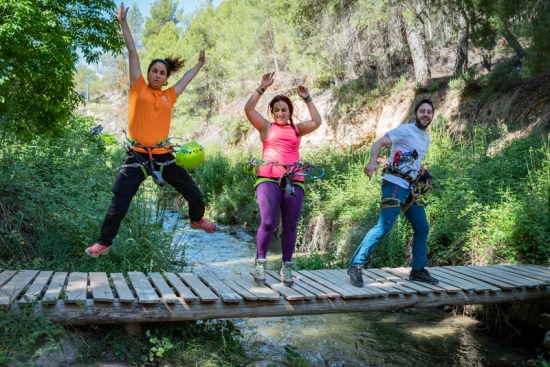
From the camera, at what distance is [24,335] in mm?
3514

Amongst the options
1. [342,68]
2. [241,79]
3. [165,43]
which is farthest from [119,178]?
[165,43]

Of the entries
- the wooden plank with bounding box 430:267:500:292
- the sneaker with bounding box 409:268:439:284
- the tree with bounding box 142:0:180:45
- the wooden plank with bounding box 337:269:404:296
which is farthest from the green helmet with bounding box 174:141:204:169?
Result: the tree with bounding box 142:0:180:45

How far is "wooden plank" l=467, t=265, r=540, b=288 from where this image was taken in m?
5.27

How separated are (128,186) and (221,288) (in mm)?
1280

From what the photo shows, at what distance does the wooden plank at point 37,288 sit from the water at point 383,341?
2023mm

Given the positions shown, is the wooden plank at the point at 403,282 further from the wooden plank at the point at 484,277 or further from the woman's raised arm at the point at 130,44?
the woman's raised arm at the point at 130,44

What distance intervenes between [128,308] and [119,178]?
118 cm

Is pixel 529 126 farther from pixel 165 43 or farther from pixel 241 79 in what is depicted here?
pixel 165 43

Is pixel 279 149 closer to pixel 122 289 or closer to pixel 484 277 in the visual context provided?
pixel 122 289

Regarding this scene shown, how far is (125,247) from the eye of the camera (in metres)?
5.70

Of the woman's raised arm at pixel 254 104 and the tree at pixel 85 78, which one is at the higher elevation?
the tree at pixel 85 78

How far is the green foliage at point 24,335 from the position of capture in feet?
11.0

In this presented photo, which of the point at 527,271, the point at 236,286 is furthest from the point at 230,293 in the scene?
the point at 527,271

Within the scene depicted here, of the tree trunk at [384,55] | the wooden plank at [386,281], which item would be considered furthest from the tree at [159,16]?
the wooden plank at [386,281]
